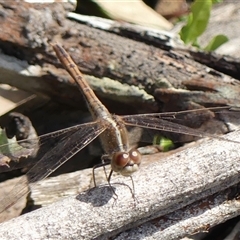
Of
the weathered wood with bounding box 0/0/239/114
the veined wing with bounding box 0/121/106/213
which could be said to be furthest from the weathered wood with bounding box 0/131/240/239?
the weathered wood with bounding box 0/0/239/114

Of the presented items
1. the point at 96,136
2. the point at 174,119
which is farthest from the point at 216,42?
the point at 96,136

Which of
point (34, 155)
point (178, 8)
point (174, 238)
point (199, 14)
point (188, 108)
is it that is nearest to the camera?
point (174, 238)

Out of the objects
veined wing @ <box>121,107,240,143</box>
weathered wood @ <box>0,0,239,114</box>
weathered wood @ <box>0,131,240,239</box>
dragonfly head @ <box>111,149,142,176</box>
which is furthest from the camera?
weathered wood @ <box>0,0,239,114</box>

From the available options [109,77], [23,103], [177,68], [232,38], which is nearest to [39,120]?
[23,103]

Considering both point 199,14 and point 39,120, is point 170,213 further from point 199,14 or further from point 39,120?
point 199,14

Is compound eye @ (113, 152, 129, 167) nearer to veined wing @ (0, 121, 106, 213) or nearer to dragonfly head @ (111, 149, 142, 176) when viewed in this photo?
dragonfly head @ (111, 149, 142, 176)

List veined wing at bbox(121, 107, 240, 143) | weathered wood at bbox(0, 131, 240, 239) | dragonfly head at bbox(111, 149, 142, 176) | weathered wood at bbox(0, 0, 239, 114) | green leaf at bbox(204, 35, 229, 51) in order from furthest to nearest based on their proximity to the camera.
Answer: green leaf at bbox(204, 35, 229, 51) < weathered wood at bbox(0, 0, 239, 114) < veined wing at bbox(121, 107, 240, 143) < dragonfly head at bbox(111, 149, 142, 176) < weathered wood at bbox(0, 131, 240, 239)

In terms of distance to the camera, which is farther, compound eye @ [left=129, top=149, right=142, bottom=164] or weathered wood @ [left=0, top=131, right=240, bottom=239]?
compound eye @ [left=129, top=149, right=142, bottom=164]
